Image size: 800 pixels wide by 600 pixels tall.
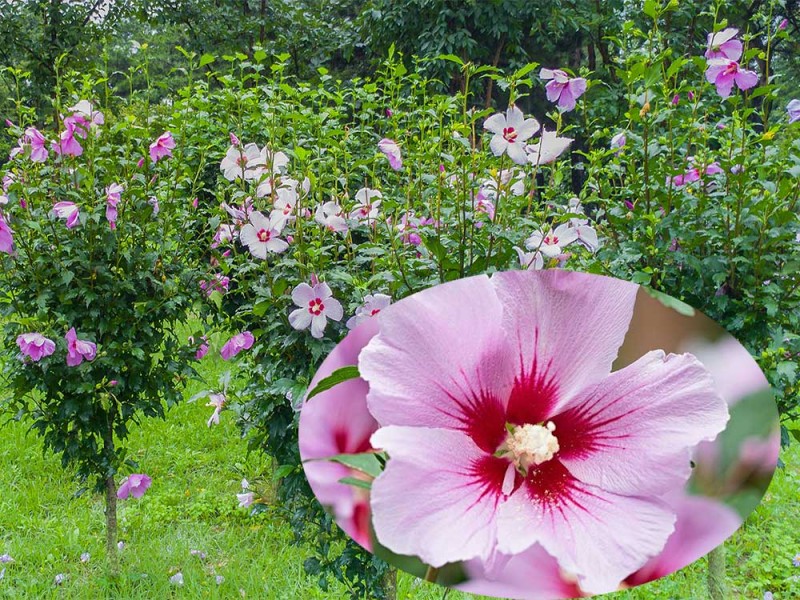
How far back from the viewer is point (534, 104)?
984 centimetres

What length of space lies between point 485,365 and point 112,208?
2.26 m

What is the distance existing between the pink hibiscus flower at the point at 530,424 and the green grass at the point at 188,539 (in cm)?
216

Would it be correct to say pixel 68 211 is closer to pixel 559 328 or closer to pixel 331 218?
pixel 331 218

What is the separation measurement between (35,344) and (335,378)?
222cm

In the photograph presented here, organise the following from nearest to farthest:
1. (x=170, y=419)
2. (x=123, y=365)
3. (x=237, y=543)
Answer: (x=123, y=365) → (x=237, y=543) → (x=170, y=419)

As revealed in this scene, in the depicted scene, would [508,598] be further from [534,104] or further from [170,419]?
[534,104]

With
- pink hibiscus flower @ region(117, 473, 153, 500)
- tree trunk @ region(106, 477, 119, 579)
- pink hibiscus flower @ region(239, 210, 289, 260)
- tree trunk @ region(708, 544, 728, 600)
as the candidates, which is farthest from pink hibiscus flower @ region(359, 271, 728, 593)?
tree trunk @ region(106, 477, 119, 579)

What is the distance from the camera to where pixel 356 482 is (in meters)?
0.41

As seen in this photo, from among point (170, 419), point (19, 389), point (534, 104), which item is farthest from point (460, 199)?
point (534, 104)

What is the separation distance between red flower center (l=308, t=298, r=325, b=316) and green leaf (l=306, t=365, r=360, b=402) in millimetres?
1101

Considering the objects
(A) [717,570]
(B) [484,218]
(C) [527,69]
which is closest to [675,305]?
(C) [527,69]

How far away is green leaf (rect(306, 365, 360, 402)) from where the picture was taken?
43 centimetres

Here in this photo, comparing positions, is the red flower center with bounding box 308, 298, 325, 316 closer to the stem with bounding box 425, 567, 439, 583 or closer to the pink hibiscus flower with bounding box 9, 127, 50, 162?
the stem with bounding box 425, 567, 439, 583

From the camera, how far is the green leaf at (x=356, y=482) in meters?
0.40
